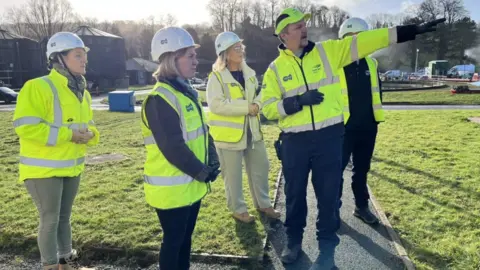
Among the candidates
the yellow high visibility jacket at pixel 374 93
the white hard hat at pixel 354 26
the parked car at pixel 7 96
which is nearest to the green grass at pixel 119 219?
the yellow high visibility jacket at pixel 374 93

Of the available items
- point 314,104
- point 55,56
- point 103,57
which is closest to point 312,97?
point 314,104

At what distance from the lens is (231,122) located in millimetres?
4602

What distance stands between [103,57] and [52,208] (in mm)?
55157

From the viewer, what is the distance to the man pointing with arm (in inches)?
134

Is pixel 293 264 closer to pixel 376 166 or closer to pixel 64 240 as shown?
pixel 64 240

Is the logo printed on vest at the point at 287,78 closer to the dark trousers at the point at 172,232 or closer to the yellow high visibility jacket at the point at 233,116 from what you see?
the yellow high visibility jacket at the point at 233,116

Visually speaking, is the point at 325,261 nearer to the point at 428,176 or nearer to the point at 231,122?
the point at 231,122

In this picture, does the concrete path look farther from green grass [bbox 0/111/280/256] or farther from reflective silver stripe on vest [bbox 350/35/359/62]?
reflective silver stripe on vest [bbox 350/35/359/62]

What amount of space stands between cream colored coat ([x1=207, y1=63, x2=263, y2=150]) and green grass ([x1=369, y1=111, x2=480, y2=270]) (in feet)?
6.75

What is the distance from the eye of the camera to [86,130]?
3.52 metres

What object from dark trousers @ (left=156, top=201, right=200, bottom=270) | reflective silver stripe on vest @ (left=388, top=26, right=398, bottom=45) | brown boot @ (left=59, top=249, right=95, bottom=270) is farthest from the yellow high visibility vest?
brown boot @ (left=59, top=249, right=95, bottom=270)

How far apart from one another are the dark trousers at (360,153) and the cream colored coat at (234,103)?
1067mm

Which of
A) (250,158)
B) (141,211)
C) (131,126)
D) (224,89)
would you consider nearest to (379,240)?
(250,158)

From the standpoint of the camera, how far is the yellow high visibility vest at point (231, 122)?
452cm
